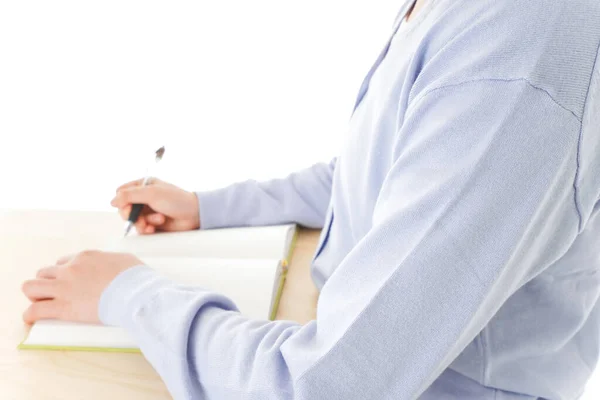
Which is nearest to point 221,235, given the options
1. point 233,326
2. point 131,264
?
point 131,264

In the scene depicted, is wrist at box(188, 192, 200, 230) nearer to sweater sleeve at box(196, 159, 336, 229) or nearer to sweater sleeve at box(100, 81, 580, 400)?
sweater sleeve at box(196, 159, 336, 229)

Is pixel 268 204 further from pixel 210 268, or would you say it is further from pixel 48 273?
pixel 48 273

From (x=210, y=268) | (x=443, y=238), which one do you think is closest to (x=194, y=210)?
(x=210, y=268)

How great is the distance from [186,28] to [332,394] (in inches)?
63.5

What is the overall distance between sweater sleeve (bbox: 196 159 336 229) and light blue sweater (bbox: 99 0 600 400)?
41 cm

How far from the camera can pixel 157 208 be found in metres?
1.03

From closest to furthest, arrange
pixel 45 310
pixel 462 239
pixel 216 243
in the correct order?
pixel 462 239, pixel 45 310, pixel 216 243

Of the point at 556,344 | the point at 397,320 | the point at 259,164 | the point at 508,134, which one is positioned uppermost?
the point at 508,134

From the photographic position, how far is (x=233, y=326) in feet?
2.16

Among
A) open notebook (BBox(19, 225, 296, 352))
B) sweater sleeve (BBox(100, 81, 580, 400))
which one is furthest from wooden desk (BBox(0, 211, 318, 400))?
sweater sleeve (BBox(100, 81, 580, 400))

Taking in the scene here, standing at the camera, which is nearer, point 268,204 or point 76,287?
point 76,287

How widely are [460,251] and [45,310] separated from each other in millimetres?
479

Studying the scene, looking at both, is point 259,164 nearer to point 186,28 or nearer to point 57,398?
point 186,28

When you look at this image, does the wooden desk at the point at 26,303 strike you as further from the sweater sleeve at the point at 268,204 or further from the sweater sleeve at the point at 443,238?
the sweater sleeve at the point at 443,238
